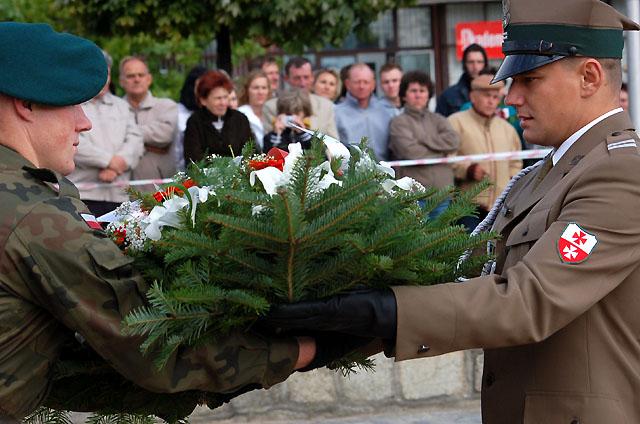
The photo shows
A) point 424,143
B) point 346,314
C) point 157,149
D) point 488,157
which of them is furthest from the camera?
point 488,157

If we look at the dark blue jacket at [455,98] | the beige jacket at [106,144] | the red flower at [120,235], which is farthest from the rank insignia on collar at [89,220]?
the dark blue jacket at [455,98]

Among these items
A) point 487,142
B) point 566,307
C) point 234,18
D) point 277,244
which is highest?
point 234,18

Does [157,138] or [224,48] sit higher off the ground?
[224,48]

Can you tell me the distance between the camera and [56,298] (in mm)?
2623

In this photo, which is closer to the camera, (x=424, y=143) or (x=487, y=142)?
(x=424, y=143)

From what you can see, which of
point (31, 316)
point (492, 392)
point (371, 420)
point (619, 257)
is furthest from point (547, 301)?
point (371, 420)

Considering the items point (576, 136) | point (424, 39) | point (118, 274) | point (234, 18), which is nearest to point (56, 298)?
point (118, 274)

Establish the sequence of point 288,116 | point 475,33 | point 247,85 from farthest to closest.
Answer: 1. point 475,33
2. point 247,85
3. point 288,116

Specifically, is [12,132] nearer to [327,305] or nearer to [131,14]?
[327,305]

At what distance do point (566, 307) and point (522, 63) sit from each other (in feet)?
2.40

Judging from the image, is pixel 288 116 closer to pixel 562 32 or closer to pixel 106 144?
pixel 106 144

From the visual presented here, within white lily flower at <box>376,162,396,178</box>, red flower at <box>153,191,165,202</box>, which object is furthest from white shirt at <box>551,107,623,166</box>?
red flower at <box>153,191,165,202</box>

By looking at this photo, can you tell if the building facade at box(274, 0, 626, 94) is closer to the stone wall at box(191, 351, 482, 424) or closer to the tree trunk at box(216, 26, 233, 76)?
the tree trunk at box(216, 26, 233, 76)

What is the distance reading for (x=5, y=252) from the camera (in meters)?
2.61
